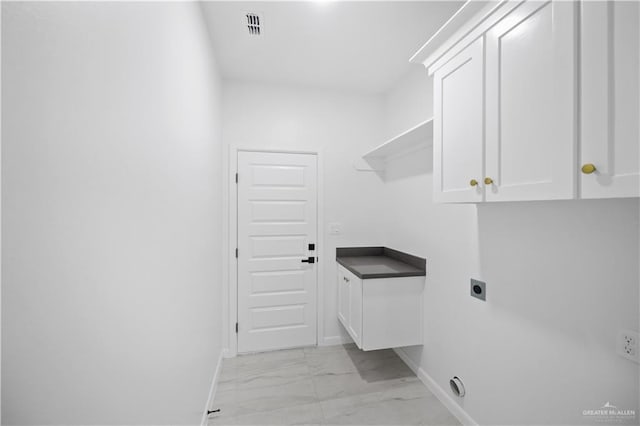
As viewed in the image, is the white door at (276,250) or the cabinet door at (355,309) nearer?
the cabinet door at (355,309)

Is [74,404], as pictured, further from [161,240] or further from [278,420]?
[278,420]

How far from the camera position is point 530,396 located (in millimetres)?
1396

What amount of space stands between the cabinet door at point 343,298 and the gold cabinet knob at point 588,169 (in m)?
2.03

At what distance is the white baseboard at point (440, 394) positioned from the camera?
181cm

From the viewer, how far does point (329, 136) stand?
2.97 meters

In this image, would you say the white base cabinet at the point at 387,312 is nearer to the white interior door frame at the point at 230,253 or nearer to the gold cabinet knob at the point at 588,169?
the white interior door frame at the point at 230,253

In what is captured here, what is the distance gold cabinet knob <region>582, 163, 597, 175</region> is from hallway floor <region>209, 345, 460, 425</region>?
1.85 meters

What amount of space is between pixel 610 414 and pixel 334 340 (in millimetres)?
2199

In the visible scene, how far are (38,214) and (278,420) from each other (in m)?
1.99

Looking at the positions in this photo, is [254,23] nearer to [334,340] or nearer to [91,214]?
[91,214]

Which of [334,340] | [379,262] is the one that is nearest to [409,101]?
[379,262]

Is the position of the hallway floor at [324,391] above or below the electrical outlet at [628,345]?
below

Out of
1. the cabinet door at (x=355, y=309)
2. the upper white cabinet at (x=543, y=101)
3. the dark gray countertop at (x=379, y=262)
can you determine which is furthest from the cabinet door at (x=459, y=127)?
the cabinet door at (x=355, y=309)

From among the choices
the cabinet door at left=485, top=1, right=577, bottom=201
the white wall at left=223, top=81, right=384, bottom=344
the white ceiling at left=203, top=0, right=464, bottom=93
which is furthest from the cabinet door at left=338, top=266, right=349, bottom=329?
the white ceiling at left=203, top=0, right=464, bottom=93
